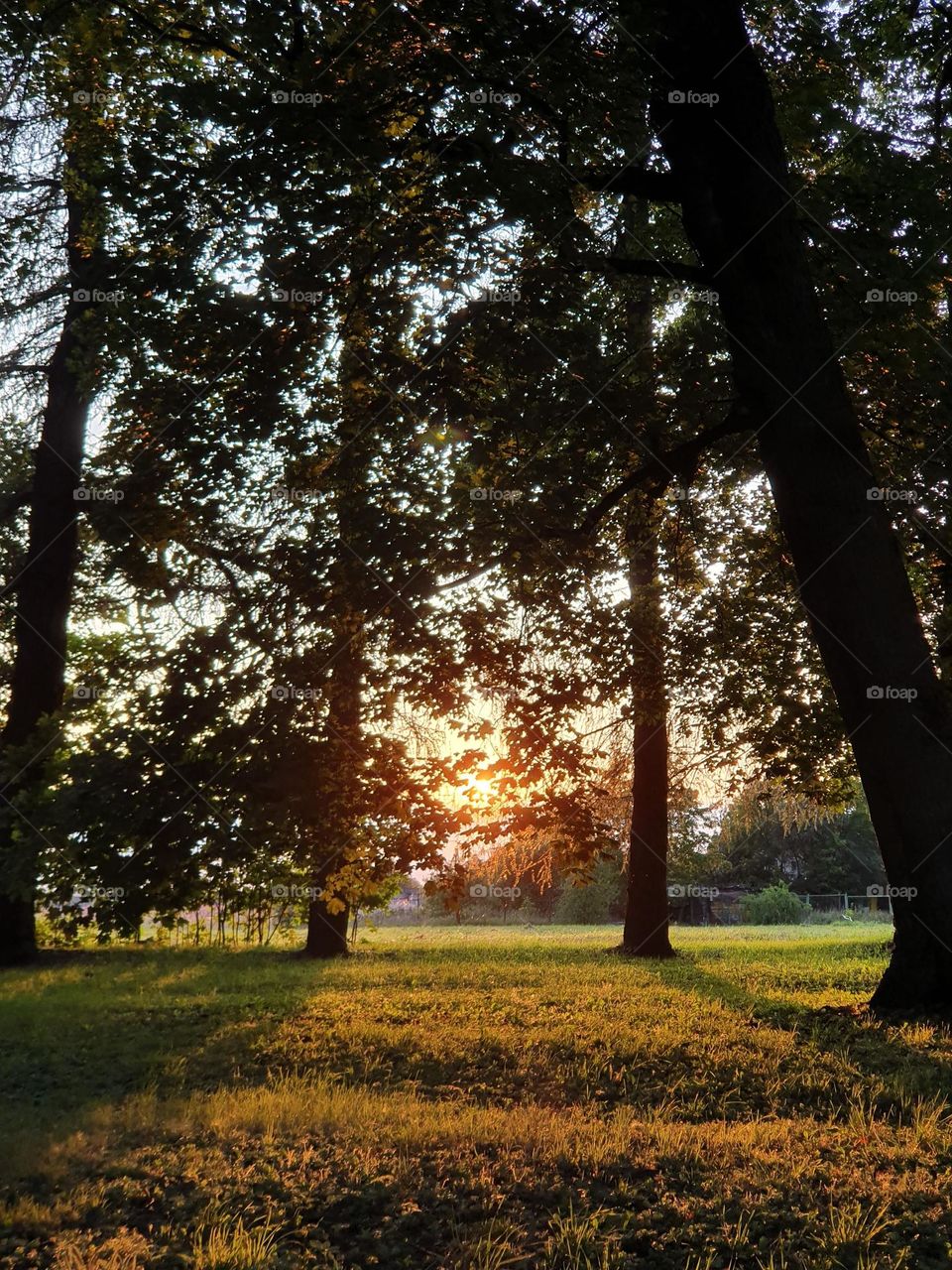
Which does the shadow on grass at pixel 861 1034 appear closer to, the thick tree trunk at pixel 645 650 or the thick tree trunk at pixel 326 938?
the thick tree trunk at pixel 645 650

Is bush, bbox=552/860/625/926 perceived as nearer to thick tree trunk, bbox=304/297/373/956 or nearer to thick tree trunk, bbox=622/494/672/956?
thick tree trunk, bbox=622/494/672/956

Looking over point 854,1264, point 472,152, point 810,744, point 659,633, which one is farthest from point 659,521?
point 854,1264

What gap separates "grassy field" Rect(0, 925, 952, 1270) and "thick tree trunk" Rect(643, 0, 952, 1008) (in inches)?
76.3

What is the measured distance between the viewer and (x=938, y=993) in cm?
990

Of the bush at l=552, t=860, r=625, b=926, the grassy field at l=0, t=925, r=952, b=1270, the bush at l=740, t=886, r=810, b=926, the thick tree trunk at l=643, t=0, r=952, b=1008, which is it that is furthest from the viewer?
the bush at l=552, t=860, r=625, b=926

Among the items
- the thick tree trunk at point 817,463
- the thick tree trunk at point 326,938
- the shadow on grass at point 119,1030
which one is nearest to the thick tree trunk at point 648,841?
the thick tree trunk at point 326,938

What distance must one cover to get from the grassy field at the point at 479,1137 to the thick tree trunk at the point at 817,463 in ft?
6.36

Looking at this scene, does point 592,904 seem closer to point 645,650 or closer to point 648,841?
point 648,841

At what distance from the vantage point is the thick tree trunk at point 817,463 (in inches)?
370

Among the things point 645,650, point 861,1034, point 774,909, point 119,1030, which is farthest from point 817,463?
point 774,909

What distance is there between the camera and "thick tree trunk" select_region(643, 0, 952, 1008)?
30.8 feet

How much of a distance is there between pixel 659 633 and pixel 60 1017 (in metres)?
8.69

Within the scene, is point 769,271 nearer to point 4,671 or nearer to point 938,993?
point 938,993

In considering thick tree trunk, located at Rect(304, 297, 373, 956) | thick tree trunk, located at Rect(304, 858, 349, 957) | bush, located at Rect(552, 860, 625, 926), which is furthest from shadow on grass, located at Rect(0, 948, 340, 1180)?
bush, located at Rect(552, 860, 625, 926)
